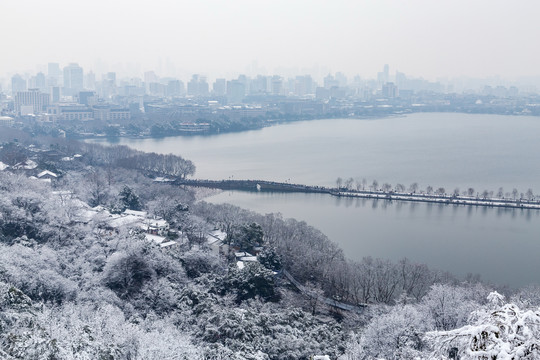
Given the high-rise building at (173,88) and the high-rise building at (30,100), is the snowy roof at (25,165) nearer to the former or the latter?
the high-rise building at (30,100)

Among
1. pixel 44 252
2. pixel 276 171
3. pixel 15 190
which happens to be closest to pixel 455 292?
pixel 44 252

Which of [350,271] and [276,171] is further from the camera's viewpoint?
[276,171]

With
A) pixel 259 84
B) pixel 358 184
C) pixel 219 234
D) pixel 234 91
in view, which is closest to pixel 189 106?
pixel 234 91

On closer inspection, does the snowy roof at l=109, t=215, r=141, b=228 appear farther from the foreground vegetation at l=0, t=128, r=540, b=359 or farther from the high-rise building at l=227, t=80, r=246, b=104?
the high-rise building at l=227, t=80, r=246, b=104

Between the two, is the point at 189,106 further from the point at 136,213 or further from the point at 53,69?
the point at 53,69

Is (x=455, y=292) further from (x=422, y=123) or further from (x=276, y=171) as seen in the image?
(x=422, y=123)
